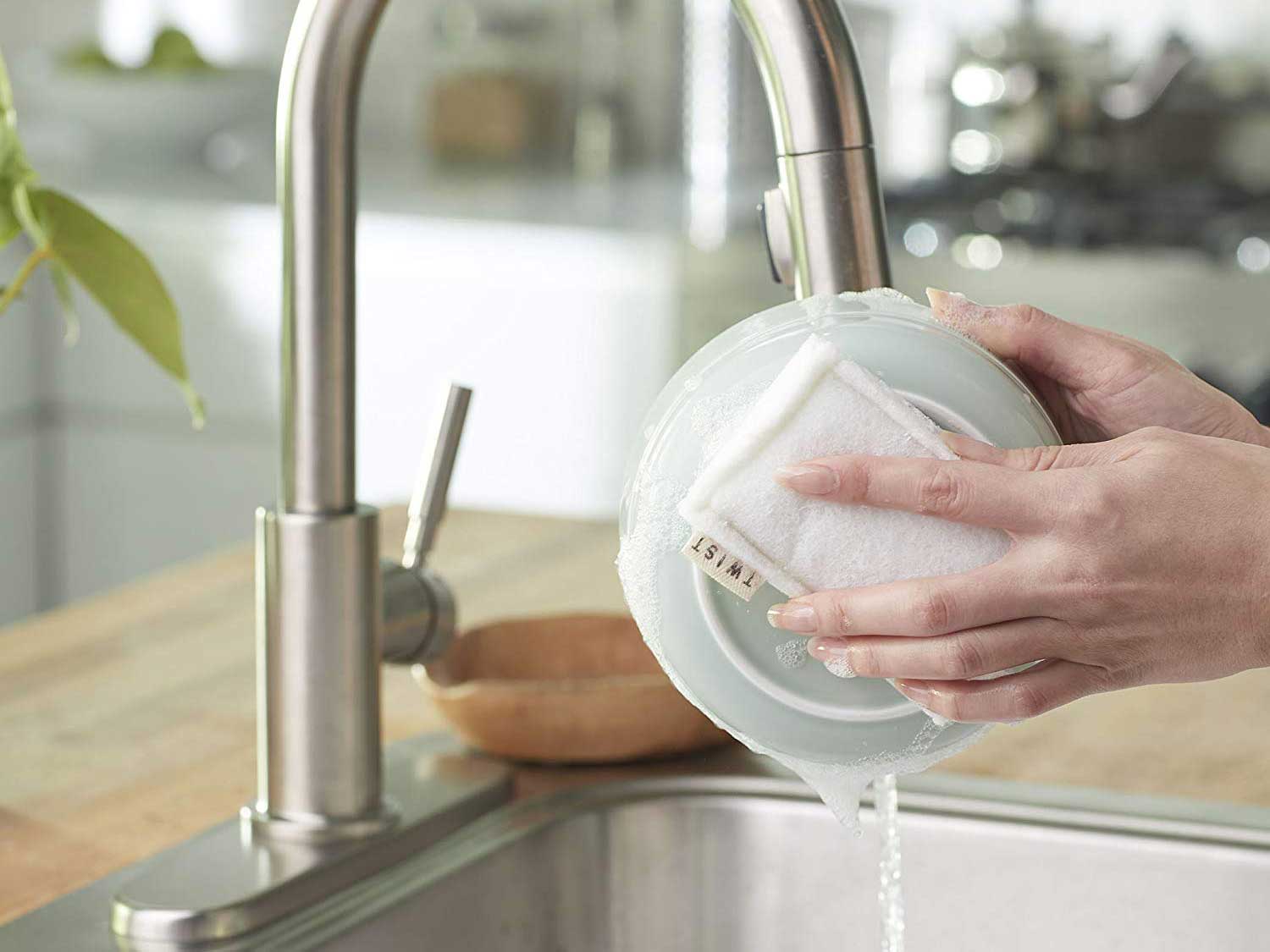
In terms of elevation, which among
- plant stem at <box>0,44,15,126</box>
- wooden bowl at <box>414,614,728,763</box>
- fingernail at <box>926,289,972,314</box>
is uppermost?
plant stem at <box>0,44,15,126</box>

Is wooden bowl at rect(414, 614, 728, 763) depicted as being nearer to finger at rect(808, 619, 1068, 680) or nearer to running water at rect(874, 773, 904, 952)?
running water at rect(874, 773, 904, 952)

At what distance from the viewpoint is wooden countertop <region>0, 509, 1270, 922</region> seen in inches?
30.0

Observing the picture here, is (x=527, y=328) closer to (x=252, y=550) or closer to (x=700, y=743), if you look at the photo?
(x=252, y=550)

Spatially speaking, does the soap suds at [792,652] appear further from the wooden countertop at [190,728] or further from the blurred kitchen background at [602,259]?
the blurred kitchen background at [602,259]

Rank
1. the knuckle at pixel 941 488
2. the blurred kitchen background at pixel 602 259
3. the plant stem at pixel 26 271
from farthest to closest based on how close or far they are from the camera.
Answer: the blurred kitchen background at pixel 602 259 < the plant stem at pixel 26 271 < the knuckle at pixel 941 488

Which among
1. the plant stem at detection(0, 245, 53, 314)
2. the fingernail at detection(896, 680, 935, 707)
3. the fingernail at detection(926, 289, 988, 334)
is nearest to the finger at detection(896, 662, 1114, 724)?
the fingernail at detection(896, 680, 935, 707)

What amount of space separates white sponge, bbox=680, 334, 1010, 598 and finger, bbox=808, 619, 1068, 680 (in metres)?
0.02

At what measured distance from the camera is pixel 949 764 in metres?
0.86

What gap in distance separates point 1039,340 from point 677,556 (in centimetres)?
16

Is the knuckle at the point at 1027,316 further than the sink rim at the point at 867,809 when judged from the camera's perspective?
No

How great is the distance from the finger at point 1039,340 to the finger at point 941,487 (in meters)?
0.08

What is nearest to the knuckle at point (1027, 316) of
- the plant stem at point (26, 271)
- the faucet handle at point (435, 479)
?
the faucet handle at point (435, 479)

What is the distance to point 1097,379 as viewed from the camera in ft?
1.90

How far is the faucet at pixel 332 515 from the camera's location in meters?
0.55
